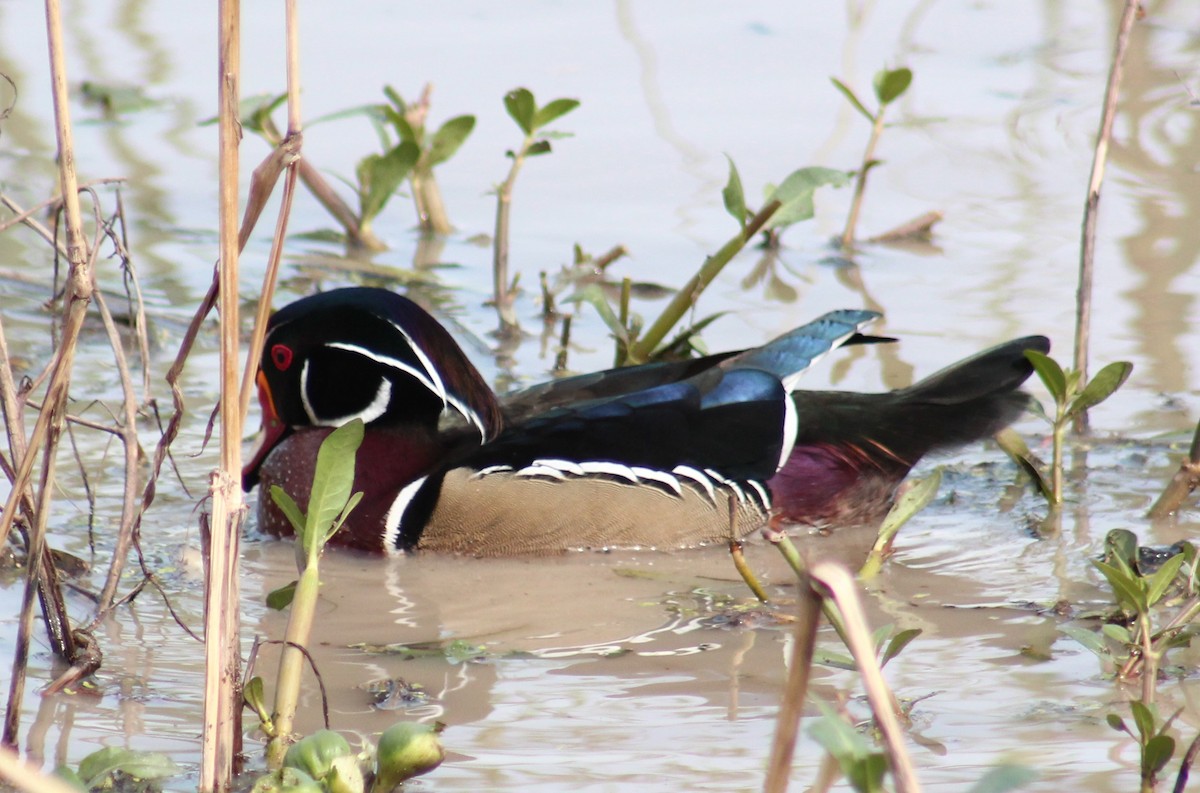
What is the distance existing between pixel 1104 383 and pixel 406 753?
243 cm

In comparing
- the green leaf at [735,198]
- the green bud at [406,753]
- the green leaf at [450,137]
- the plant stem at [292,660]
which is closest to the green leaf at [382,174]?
the green leaf at [450,137]

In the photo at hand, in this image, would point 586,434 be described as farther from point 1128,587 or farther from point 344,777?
point 344,777

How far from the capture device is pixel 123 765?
2873 millimetres

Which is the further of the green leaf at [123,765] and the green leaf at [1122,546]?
the green leaf at [1122,546]

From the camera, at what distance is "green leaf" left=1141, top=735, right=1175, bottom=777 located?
109 inches

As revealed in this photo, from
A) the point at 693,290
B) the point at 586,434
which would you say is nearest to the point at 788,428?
the point at 586,434

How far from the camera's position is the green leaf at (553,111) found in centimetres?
586

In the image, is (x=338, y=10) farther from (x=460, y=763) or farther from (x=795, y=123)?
(x=460, y=763)

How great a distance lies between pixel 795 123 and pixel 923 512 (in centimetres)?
352

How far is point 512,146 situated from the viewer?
7871 mm

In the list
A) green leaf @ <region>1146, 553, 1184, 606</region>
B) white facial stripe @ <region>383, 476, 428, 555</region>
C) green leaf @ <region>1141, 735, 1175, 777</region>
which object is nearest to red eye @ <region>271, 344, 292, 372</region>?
white facial stripe @ <region>383, 476, 428, 555</region>

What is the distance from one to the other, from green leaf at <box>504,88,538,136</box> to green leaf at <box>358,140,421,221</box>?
0.72 m

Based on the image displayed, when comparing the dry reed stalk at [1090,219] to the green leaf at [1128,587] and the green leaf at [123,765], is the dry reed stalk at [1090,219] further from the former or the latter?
the green leaf at [123,765]

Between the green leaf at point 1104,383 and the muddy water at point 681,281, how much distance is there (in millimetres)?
391
